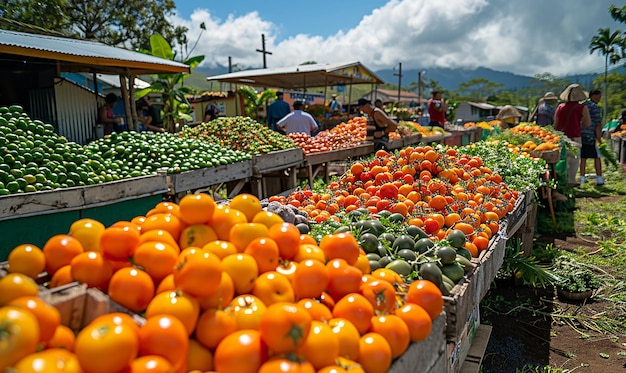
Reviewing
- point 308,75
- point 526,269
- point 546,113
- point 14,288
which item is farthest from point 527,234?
point 308,75

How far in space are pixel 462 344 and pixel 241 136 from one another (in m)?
5.71

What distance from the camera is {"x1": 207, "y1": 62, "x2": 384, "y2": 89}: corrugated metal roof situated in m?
14.8

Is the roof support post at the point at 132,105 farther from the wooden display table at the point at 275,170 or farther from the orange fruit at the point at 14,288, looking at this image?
the orange fruit at the point at 14,288

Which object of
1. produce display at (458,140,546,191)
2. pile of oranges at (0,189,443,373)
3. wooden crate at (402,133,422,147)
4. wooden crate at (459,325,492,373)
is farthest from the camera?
wooden crate at (402,133,422,147)

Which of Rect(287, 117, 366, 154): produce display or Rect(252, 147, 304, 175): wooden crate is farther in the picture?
Rect(287, 117, 366, 154): produce display

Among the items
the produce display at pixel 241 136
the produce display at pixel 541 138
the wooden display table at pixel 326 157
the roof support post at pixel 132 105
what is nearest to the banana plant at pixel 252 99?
the roof support post at pixel 132 105

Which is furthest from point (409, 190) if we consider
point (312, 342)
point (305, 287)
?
point (312, 342)

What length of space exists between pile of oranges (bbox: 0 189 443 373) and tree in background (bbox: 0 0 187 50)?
20.8 m

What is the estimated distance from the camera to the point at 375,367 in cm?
165

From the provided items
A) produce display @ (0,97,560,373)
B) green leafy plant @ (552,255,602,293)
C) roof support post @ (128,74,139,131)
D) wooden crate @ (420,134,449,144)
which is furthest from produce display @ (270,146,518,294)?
roof support post @ (128,74,139,131)

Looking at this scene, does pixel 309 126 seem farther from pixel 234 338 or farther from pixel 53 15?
pixel 53 15

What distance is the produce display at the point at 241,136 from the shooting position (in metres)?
7.71

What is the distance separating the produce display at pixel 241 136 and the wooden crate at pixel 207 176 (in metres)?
0.53

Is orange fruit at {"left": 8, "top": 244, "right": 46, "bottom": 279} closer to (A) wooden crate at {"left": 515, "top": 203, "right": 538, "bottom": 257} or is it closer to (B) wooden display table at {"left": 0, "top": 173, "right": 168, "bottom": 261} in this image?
(B) wooden display table at {"left": 0, "top": 173, "right": 168, "bottom": 261}
